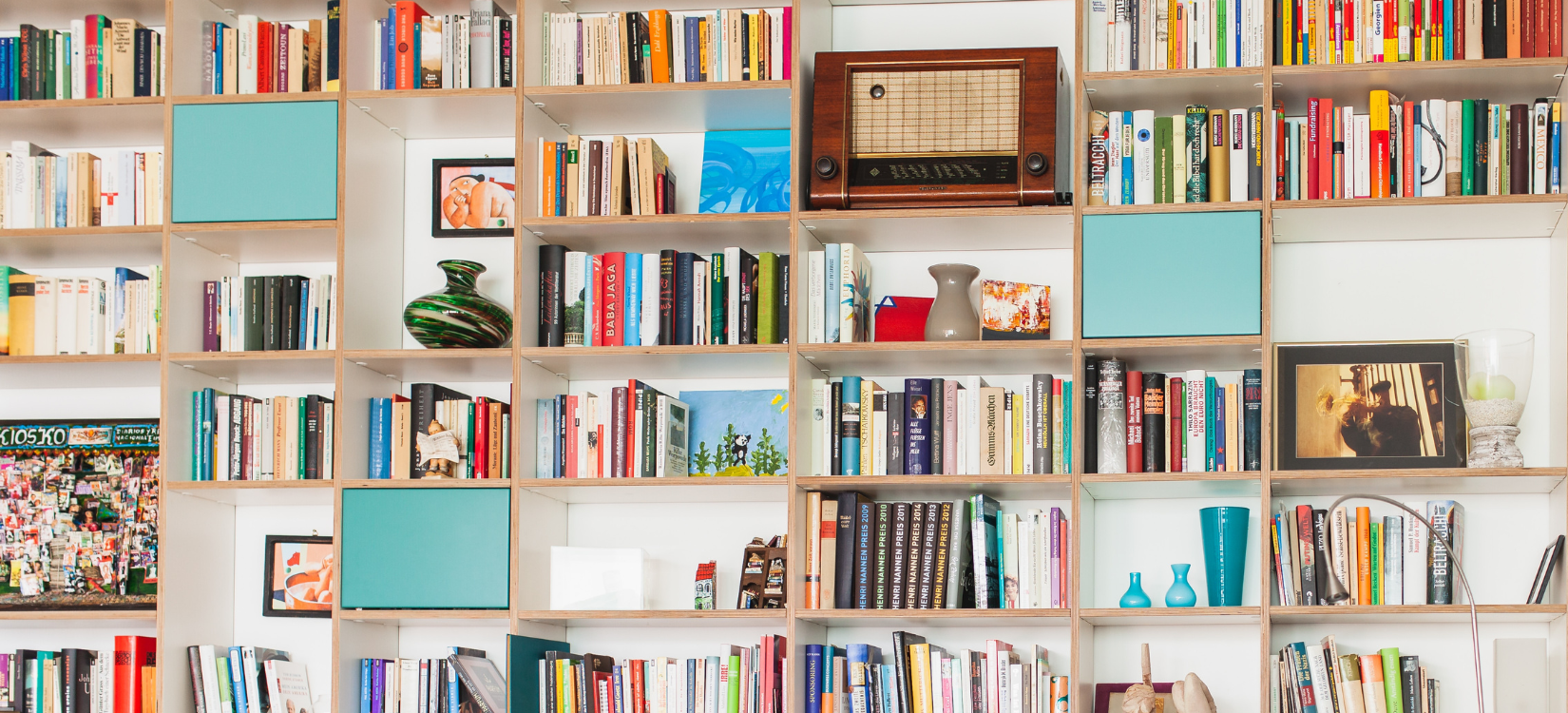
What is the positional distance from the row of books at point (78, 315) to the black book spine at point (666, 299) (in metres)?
1.22

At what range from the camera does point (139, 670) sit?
3725 millimetres

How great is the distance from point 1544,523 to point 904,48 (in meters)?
1.77

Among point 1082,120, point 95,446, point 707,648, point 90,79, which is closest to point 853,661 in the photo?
point 707,648

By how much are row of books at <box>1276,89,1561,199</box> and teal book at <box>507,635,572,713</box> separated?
6.21ft

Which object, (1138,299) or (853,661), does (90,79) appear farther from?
(1138,299)

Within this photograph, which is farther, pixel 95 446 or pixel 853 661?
pixel 95 446

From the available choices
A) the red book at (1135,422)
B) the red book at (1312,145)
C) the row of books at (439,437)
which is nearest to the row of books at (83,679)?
the row of books at (439,437)

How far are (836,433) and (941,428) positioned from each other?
0.23 m

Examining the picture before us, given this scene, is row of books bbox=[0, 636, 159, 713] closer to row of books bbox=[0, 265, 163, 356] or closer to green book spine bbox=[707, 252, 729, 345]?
row of books bbox=[0, 265, 163, 356]

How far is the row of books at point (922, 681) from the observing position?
3420mm

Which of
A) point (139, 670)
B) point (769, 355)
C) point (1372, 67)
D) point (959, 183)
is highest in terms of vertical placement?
point (1372, 67)

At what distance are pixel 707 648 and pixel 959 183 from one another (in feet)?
3.97

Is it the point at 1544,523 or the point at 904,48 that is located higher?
the point at 904,48

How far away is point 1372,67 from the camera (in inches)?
134
